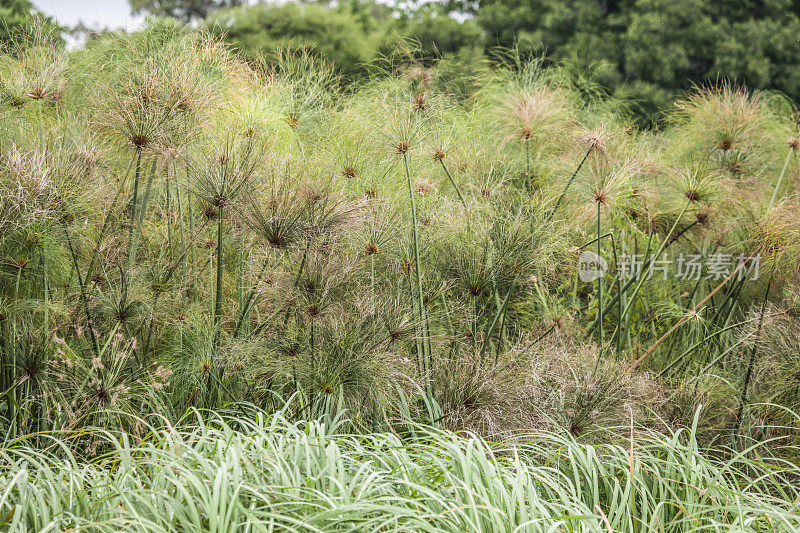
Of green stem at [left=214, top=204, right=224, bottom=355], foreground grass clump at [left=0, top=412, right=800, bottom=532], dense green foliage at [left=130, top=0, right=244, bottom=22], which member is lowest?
foreground grass clump at [left=0, top=412, right=800, bottom=532]

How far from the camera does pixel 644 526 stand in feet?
7.57

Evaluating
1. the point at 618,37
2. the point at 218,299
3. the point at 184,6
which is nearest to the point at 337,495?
the point at 218,299

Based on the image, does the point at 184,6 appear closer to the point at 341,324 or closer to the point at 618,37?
the point at 618,37

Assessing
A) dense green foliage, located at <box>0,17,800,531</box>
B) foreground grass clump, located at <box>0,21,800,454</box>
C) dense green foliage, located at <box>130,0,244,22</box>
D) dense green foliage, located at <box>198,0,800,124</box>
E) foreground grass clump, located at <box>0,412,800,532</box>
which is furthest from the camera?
dense green foliage, located at <box>130,0,244,22</box>

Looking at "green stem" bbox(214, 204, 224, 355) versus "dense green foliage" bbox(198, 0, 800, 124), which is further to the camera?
"dense green foliage" bbox(198, 0, 800, 124)

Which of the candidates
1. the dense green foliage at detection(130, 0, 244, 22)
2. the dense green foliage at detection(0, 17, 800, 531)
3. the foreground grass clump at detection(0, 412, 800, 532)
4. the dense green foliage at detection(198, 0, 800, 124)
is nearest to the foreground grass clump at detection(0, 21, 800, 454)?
the dense green foliage at detection(0, 17, 800, 531)

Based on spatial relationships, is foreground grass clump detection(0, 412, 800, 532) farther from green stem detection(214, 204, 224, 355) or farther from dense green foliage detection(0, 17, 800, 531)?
green stem detection(214, 204, 224, 355)

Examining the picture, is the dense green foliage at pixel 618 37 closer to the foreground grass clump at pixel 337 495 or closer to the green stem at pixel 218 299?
the green stem at pixel 218 299

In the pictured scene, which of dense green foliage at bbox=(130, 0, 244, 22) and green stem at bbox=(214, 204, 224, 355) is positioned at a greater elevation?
dense green foliage at bbox=(130, 0, 244, 22)

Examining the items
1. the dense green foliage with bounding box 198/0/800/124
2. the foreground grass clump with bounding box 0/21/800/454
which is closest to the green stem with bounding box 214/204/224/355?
the foreground grass clump with bounding box 0/21/800/454

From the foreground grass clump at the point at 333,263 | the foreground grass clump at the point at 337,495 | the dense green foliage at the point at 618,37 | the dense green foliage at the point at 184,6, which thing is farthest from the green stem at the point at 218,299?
the dense green foliage at the point at 184,6

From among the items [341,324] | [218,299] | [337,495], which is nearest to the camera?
[337,495]

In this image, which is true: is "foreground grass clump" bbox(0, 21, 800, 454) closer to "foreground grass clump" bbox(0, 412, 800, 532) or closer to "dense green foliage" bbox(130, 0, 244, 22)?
"foreground grass clump" bbox(0, 412, 800, 532)

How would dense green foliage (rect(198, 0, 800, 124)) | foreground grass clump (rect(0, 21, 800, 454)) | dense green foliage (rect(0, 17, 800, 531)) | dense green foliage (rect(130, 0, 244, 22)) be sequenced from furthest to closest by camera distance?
dense green foliage (rect(130, 0, 244, 22)), dense green foliage (rect(198, 0, 800, 124)), foreground grass clump (rect(0, 21, 800, 454)), dense green foliage (rect(0, 17, 800, 531))
